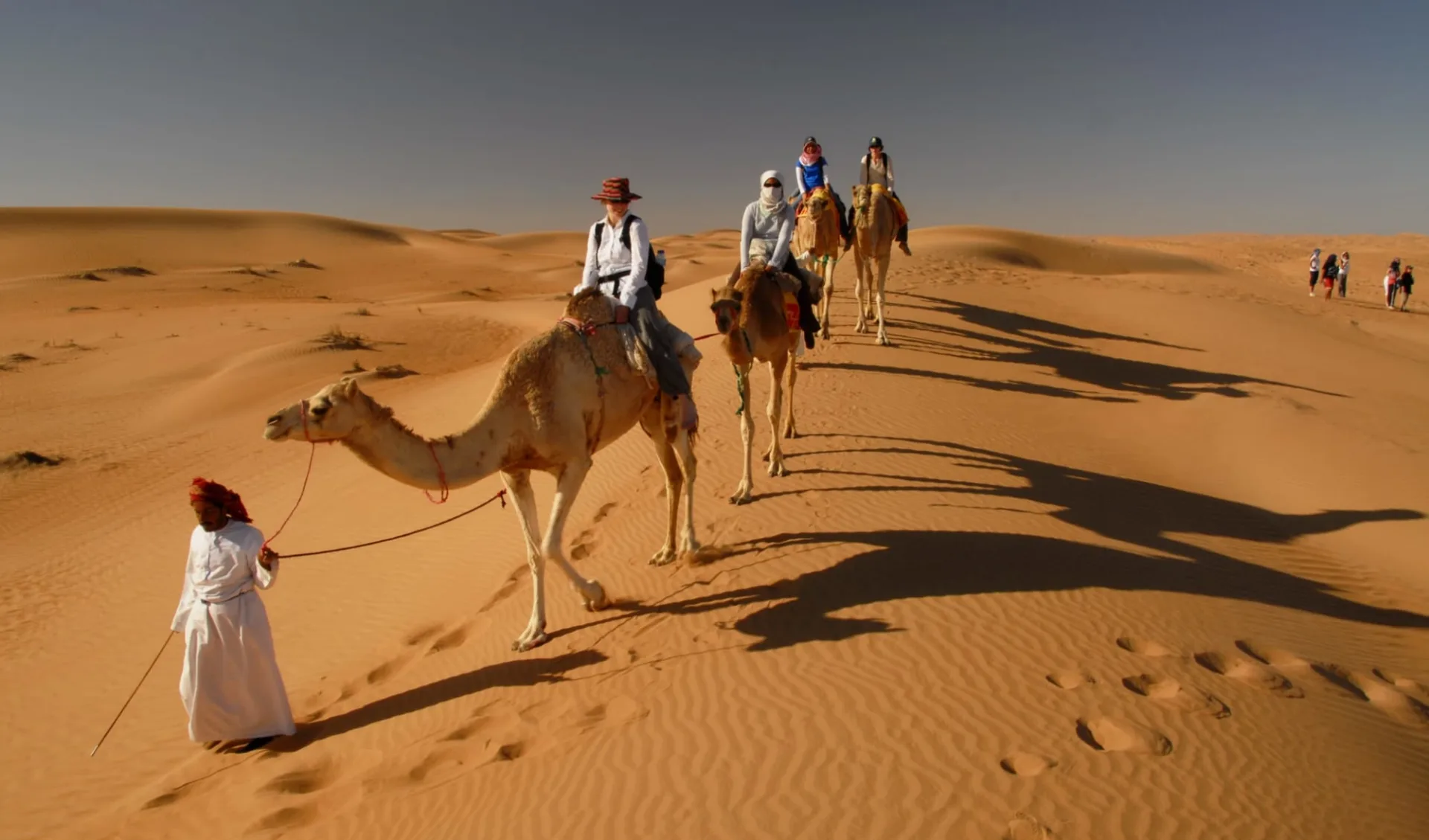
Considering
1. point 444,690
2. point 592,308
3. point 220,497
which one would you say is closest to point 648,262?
point 592,308

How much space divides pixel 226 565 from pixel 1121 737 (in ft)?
17.9

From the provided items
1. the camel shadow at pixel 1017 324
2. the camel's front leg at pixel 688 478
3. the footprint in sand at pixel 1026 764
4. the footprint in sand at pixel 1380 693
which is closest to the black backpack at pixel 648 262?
the camel's front leg at pixel 688 478

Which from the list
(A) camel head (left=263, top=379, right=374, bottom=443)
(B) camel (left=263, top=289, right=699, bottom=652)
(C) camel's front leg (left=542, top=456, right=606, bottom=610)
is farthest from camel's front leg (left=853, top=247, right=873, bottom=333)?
(A) camel head (left=263, top=379, right=374, bottom=443)

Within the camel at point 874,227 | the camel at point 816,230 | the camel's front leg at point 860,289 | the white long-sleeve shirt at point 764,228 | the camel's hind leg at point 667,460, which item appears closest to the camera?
the camel's hind leg at point 667,460

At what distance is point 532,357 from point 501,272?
48.6m

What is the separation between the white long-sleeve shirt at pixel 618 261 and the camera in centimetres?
636

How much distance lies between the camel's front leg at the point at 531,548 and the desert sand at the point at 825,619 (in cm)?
14

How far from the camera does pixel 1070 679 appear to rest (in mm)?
4754

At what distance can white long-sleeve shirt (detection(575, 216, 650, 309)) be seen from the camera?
20.9 ft

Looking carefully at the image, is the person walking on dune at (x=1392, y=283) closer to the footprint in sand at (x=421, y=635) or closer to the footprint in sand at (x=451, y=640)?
the footprint in sand at (x=451, y=640)

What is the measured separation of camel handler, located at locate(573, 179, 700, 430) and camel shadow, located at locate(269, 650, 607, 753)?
2.31 metres

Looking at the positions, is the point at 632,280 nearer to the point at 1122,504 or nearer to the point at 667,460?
the point at 667,460

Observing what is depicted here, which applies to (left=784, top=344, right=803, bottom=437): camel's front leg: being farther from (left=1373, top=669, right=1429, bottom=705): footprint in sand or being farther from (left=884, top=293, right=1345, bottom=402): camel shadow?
(left=1373, top=669, right=1429, bottom=705): footprint in sand

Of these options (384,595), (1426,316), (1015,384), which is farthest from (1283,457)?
(1426,316)
